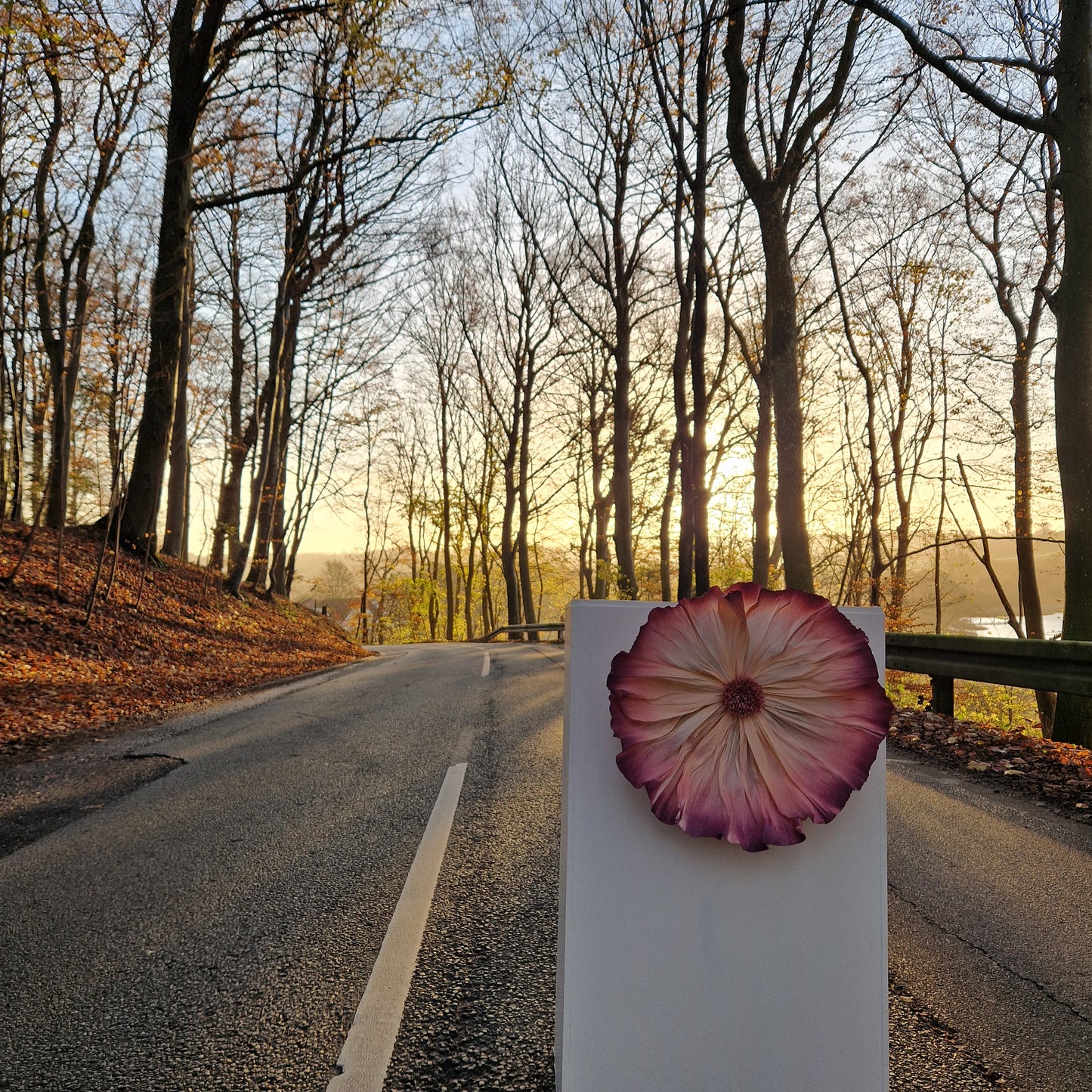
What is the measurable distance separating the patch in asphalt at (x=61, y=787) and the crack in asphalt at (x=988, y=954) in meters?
4.04

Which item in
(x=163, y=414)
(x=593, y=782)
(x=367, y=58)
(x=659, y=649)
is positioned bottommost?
(x=593, y=782)

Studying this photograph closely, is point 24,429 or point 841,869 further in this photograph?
point 24,429

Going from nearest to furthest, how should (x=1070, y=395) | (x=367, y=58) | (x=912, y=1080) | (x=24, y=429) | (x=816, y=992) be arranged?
(x=816, y=992)
(x=912, y=1080)
(x=1070, y=395)
(x=367, y=58)
(x=24, y=429)

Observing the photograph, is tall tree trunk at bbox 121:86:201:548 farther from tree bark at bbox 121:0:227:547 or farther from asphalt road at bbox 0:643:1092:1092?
asphalt road at bbox 0:643:1092:1092

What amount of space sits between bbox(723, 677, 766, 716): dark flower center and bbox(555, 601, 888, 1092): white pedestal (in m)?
0.25

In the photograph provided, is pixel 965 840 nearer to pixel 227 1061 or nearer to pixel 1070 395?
pixel 227 1061

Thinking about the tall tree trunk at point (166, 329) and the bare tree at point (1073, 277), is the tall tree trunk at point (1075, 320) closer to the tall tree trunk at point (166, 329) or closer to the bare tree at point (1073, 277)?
the bare tree at point (1073, 277)

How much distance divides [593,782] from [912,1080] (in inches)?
47.8

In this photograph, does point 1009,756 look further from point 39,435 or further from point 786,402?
point 39,435

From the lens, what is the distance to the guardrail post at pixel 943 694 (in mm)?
A: 6926

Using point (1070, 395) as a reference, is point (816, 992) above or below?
below

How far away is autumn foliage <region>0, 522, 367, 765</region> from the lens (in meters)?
7.19

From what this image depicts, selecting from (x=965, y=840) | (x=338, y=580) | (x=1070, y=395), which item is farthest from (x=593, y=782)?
(x=338, y=580)

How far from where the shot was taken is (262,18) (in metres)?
13.1
